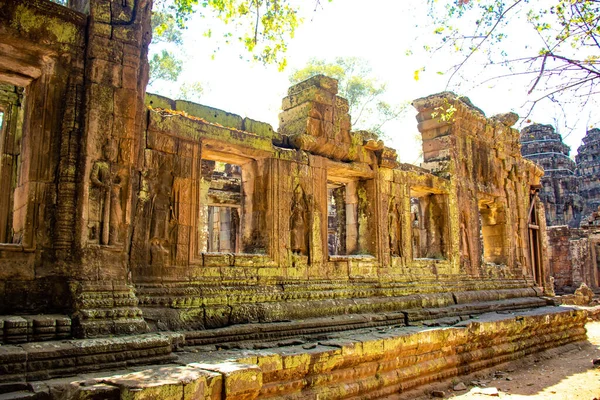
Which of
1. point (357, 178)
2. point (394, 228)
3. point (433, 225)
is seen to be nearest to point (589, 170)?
point (433, 225)

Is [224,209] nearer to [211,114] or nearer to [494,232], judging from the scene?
[494,232]

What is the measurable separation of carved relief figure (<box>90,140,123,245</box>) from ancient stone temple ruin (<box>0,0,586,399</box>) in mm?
15

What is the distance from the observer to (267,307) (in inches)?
258

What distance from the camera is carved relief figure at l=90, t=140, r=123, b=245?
518 cm

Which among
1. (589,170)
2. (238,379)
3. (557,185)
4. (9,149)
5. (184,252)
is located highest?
(589,170)

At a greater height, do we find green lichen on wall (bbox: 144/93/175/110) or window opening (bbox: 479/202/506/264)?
green lichen on wall (bbox: 144/93/175/110)

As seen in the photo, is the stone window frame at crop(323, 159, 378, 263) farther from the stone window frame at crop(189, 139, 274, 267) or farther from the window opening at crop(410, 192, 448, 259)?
the window opening at crop(410, 192, 448, 259)

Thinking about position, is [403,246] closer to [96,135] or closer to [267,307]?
[267,307]

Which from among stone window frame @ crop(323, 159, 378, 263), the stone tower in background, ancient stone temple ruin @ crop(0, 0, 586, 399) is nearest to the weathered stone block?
ancient stone temple ruin @ crop(0, 0, 586, 399)

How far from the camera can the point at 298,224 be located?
755 cm

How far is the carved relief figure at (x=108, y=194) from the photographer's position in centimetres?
518

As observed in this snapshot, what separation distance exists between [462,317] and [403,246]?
172 centimetres

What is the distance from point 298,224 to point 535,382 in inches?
177

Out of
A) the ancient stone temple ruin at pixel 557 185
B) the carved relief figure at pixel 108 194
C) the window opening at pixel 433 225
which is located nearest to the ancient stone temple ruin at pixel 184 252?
the carved relief figure at pixel 108 194
